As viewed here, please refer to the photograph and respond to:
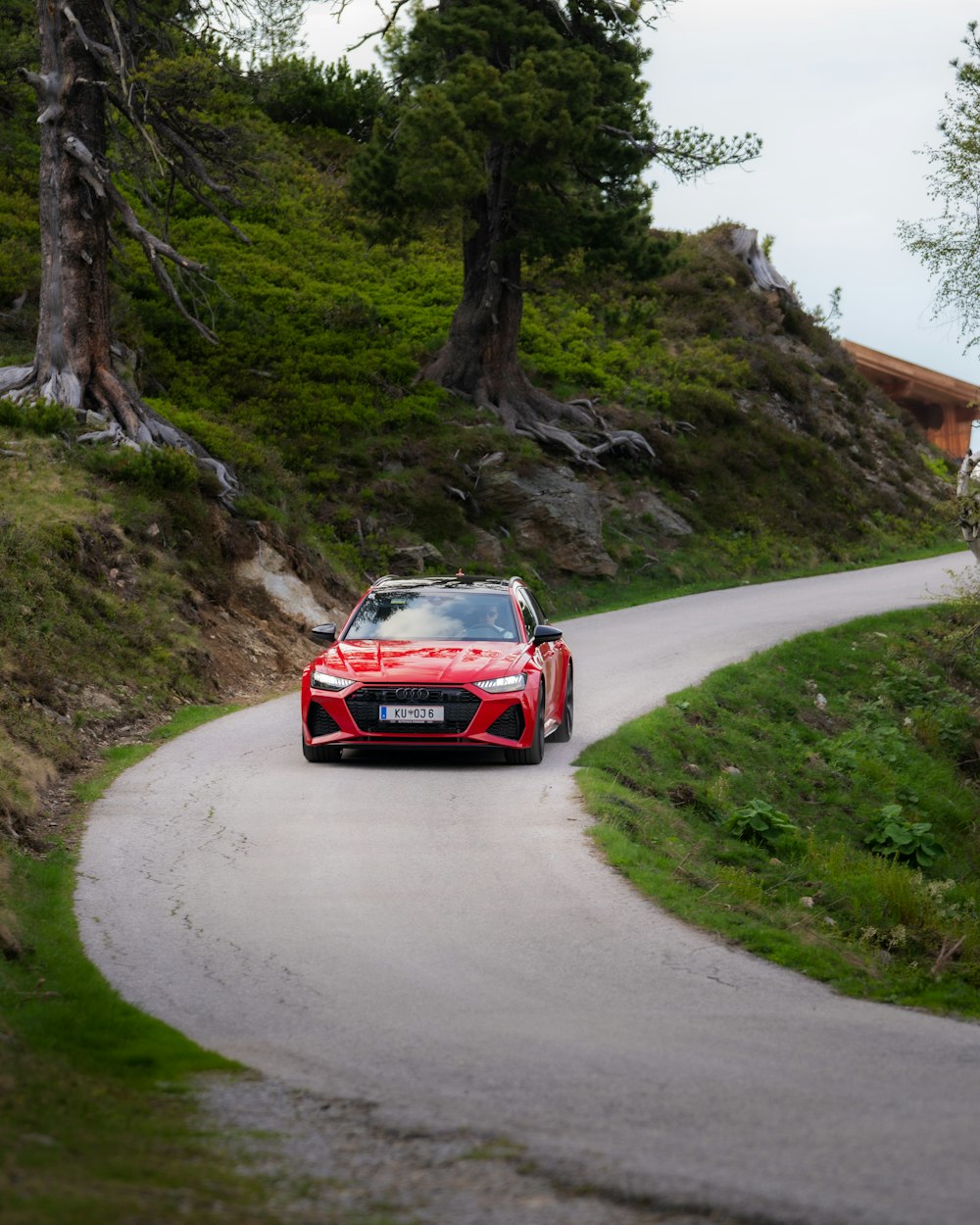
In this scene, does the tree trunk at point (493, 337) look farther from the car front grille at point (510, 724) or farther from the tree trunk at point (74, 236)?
the car front grille at point (510, 724)

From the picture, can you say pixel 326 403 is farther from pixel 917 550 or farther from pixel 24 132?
pixel 917 550

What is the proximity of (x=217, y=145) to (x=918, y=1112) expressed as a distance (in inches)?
907

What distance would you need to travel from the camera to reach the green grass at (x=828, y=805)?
386 inches

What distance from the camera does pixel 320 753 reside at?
13.5 meters

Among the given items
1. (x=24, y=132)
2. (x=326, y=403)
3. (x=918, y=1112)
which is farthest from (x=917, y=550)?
(x=918, y=1112)

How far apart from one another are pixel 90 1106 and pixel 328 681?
27.4 ft

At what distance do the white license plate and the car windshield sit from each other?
45.5 inches

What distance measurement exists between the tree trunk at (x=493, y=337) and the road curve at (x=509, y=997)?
20.5 m

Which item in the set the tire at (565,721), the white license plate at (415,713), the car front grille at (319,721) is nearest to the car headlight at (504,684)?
the white license plate at (415,713)

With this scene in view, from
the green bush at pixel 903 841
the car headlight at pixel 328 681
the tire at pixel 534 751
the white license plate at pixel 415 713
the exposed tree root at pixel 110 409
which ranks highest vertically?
the exposed tree root at pixel 110 409

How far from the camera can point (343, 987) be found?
7.11 meters

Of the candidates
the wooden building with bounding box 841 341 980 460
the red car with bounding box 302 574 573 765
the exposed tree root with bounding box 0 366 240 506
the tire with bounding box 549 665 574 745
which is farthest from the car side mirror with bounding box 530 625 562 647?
the wooden building with bounding box 841 341 980 460

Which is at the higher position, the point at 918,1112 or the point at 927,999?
the point at 918,1112

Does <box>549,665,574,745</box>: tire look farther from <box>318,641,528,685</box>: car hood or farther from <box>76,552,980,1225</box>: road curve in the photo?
<box>76,552,980,1225</box>: road curve
